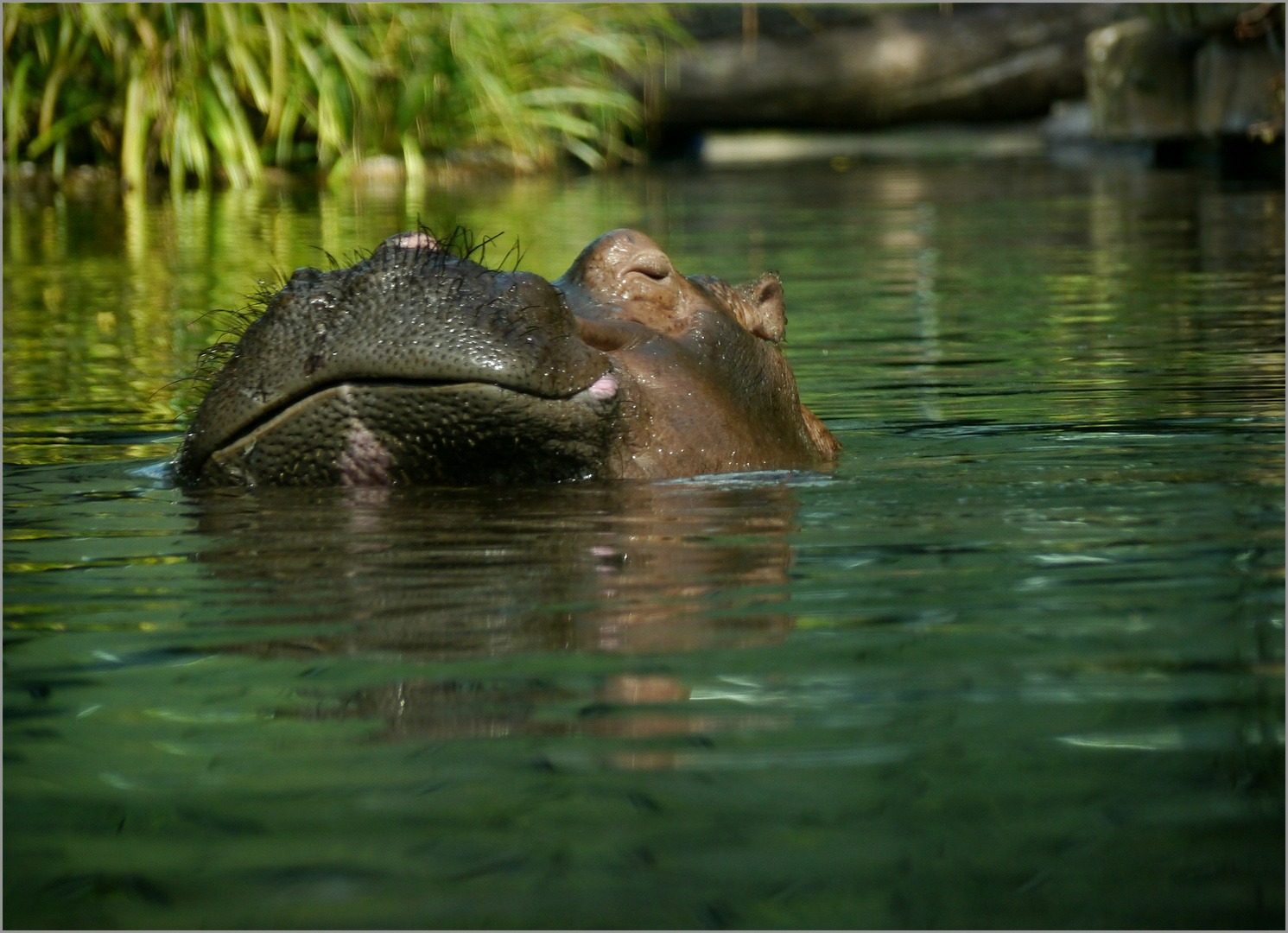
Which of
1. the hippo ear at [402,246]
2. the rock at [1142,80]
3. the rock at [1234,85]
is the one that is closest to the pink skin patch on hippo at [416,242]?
the hippo ear at [402,246]

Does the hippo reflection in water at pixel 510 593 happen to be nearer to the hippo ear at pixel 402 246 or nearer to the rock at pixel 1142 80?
the hippo ear at pixel 402 246

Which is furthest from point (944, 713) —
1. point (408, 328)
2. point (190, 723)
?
point (408, 328)

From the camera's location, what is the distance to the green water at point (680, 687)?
1725 millimetres

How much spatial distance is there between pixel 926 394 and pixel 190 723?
141 inches

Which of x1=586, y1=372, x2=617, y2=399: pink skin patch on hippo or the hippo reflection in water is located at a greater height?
x1=586, y1=372, x2=617, y2=399: pink skin patch on hippo

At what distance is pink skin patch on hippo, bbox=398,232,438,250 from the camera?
338 cm

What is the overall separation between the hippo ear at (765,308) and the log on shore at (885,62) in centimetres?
1688

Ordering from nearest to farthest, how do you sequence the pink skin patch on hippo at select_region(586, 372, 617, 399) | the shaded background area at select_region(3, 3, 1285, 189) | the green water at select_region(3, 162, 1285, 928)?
1. the green water at select_region(3, 162, 1285, 928)
2. the pink skin patch on hippo at select_region(586, 372, 617, 399)
3. the shaded background area at select_region(3, 3, 1285, 189)

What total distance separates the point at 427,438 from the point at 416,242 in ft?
1.20

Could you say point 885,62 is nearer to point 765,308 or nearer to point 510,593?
point 765,308

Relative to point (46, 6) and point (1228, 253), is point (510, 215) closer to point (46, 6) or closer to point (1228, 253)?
point (1228, 253)

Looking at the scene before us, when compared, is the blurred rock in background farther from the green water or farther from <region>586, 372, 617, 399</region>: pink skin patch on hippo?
<region>586, 372, 617, 399</region>: pink skin patch on hippo

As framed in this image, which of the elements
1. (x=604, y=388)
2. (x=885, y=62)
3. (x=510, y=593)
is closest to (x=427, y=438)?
(x=604, y=388)

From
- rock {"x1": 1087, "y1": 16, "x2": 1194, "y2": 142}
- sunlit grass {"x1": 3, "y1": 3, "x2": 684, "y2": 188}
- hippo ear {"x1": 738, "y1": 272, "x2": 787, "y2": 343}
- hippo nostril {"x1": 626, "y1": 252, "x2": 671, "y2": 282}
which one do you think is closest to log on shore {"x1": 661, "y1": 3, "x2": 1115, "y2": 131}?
sunlit grass {"x1": 3, "y1": 3, "x2": 684, "y2": 188}
